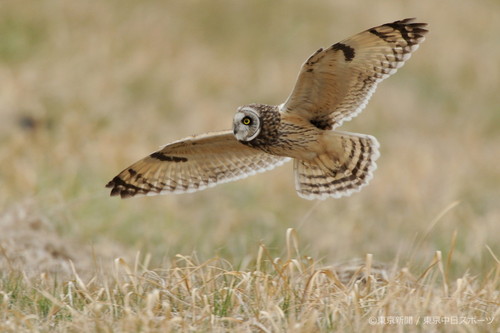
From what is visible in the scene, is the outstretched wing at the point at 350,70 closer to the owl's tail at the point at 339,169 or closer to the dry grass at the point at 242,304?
the owl's tail at the point at 339,169

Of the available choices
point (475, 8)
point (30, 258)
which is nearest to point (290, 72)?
point (475, 8)

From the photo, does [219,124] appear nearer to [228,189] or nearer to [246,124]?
[228,189]

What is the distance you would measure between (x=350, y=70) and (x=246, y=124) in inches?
27.6

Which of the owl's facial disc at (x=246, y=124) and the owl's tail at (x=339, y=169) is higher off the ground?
the owl's facial disc at (x=246, y=124)

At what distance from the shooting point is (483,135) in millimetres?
14141

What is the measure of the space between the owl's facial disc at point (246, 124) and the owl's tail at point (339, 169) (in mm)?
561

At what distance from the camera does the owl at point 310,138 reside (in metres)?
5.18

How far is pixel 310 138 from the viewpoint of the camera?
211 inches

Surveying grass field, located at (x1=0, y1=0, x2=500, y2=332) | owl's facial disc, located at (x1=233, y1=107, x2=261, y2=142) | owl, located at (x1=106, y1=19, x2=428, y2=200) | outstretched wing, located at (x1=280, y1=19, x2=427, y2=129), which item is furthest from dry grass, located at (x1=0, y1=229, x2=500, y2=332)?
outstretched wing, located at (x1=280, y1=19, x2=427, y2=129)

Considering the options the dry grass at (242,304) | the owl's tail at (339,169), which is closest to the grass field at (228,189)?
the dry grass at (242,304)

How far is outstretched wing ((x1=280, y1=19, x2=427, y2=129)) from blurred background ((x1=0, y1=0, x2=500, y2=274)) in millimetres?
919

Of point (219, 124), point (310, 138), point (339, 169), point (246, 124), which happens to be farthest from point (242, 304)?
point (219, 124)

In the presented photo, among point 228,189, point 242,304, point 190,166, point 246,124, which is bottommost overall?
point 228,189

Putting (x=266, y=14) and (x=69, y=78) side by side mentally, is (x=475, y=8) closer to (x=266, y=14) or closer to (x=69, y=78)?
(x=266, y=14)
